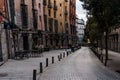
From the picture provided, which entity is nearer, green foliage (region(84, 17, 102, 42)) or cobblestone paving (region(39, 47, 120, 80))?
cobblestone paving (region(39, 47, 120, 80))

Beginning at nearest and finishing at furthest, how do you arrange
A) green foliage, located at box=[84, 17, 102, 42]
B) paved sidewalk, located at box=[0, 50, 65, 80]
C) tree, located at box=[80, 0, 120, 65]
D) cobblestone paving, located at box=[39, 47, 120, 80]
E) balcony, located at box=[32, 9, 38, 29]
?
1. cobblestone paving, located at box=[39, 47, 120, 80]
2. paved sidewalk, located at box=[0, 50, 65, 80]
3. tree, located at box=[80, 0, 120, 65]
4. green foliage, located at box=[84, 17, 102, 42]
5. balcony, located at box=[32, 9, 38, 29]

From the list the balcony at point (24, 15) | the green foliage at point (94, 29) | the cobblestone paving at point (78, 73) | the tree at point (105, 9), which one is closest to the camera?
the cobblestone paving at point (78, 73)

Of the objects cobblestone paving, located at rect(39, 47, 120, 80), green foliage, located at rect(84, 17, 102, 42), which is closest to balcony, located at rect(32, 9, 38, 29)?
green foliage, located at rect(84, 17, 102, 42)

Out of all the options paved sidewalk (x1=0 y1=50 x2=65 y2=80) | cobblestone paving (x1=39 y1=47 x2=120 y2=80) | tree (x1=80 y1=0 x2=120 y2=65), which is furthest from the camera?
tree (x1=80 y1=0 x2=120 y2=65)

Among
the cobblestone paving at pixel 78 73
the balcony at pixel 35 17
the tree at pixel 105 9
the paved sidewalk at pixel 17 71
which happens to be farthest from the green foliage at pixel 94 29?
the paved sidewalk at pixel 17 71

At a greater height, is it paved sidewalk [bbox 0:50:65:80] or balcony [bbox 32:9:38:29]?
balcony [bbox 32:9:38:29]

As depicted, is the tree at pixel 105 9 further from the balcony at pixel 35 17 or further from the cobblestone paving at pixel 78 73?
the balcony at pixel 35 17

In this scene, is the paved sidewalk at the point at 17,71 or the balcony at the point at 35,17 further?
the balcony at the point at 35,17

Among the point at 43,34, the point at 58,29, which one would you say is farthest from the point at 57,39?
the point at 43,34

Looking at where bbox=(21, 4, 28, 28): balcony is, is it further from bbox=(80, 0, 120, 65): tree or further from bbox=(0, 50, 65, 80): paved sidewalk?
bbox=(0, 50, 65, 80): paved sidewalk

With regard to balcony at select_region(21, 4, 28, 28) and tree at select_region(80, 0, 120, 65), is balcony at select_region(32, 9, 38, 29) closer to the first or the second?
balcony at select_region(21, 4, 28, 28)

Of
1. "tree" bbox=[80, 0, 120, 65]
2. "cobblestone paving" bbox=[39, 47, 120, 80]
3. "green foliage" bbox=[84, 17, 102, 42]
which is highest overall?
"tree" bbox=[80, 0, 120, 65]

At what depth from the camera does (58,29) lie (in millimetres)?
79562

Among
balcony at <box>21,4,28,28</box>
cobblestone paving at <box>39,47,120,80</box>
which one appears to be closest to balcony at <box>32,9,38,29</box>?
balcony at <box>21,4,28,28</box>
